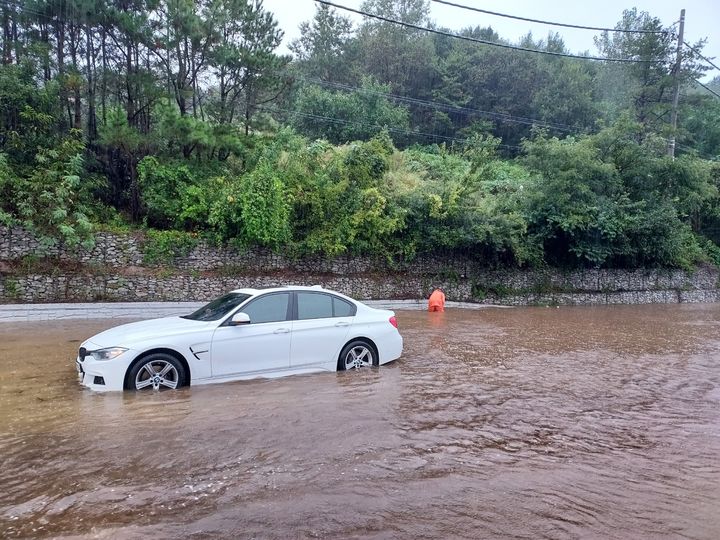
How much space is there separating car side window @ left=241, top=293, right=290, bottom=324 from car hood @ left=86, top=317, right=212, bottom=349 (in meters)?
0.55

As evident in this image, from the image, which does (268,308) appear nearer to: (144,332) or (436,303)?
(144,332)

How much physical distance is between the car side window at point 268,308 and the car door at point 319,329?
8.1 inches

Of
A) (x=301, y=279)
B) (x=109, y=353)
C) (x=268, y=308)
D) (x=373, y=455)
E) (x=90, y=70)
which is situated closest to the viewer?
(x=373, y=455)

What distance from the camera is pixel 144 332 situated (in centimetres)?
728

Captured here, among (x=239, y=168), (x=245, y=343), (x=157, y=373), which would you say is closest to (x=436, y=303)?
(x=239, y=168)

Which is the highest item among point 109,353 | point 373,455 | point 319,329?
point 319,329

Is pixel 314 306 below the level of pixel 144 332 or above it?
above

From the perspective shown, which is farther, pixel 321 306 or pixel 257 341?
pixel 321 306

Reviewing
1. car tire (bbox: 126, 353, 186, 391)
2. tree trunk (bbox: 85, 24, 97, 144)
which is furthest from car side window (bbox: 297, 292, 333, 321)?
tree trunk (bbox: 85, 24, 97, 144)

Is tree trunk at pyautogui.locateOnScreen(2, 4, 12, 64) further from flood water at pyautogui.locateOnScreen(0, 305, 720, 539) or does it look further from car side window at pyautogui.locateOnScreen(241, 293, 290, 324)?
car side window at pyautogui.locateOnScreen(241, 293, 290, 324)

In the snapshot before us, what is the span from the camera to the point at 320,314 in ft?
27.9

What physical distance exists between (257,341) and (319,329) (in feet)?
3.22

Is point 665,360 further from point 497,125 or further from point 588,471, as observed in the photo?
point 497,125

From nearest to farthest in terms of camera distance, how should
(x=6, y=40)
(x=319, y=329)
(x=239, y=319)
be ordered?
(x=239, y=319), (x=319, y=329), (x=6, y=40)
